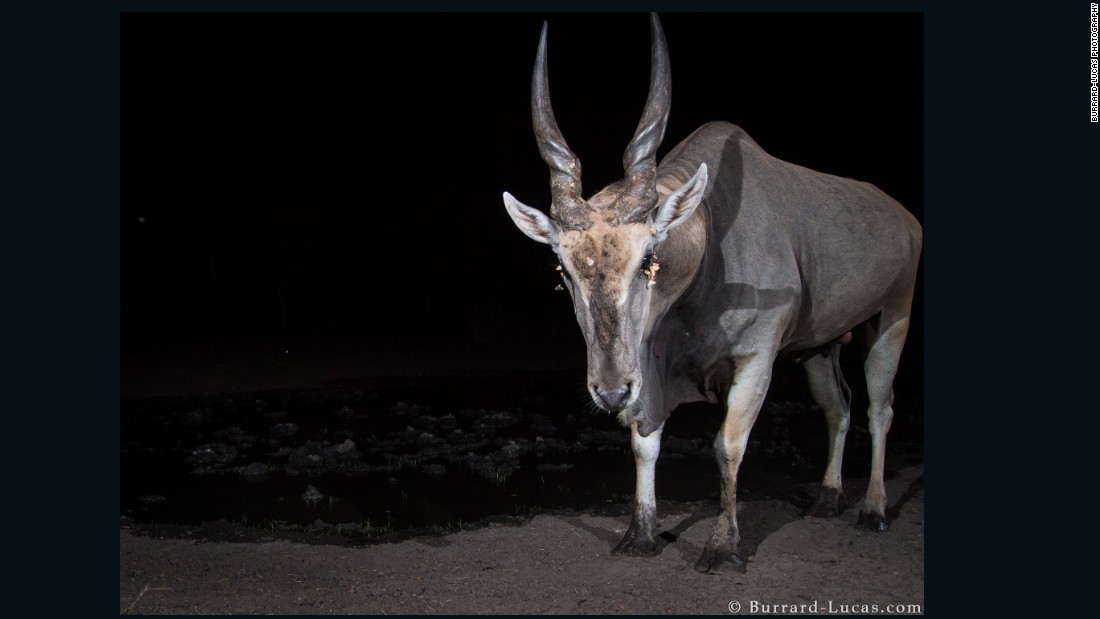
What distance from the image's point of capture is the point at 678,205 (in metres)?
5.06

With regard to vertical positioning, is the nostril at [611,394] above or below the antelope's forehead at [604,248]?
below

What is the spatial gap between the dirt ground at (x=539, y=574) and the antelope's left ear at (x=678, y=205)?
6.48 feet

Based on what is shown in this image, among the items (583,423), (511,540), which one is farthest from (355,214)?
(511,540)

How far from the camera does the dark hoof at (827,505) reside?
7.04 metres

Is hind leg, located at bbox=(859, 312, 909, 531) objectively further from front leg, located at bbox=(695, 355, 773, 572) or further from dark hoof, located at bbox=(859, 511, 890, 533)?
front leg, located at bbox=(695, 355, 773, 572)

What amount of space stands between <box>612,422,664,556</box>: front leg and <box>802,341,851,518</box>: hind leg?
5.56 ft

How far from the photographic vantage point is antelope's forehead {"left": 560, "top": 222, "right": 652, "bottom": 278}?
486cm

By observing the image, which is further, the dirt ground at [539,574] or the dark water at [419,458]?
the dark water at [419,458]

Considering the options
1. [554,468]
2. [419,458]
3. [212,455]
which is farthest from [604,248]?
[212,455]

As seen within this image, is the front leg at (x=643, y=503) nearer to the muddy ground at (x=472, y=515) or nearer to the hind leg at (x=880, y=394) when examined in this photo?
the muddy ground at (x=472, y=515)

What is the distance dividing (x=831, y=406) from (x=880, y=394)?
1.20 feet

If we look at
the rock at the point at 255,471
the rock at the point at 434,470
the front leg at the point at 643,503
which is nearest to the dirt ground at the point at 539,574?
the front leg at the point at 643,503

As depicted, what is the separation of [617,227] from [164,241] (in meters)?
28.1

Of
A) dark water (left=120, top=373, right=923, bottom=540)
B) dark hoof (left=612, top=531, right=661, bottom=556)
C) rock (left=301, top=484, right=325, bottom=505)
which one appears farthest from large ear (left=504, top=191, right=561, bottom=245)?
rock (left=301, top=484, right=325, bottom=505)
